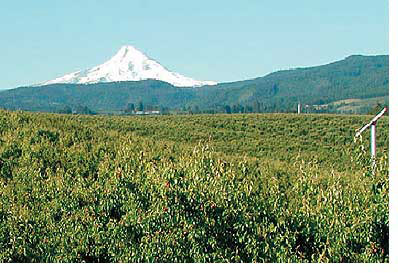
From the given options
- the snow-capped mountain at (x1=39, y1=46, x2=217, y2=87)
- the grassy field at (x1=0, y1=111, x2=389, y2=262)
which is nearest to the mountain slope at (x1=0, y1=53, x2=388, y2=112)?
the snow-capped mountain at (x1=39, y1=46, x2=217, y2=87)

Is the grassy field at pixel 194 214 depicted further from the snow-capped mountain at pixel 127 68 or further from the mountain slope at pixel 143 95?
the mountain slope at pixel 143 95

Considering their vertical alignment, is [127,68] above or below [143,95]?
above

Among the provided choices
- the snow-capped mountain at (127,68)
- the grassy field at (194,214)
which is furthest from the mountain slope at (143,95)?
the grassy field at (194,214)

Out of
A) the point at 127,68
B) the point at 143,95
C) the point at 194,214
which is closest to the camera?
the point at 194,214

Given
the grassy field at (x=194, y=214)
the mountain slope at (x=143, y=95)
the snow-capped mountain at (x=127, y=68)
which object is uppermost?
the snow-capped mountain at (x=127, y=68)

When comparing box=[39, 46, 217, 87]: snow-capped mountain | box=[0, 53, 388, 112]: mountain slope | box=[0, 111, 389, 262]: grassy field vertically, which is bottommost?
box=[0, 111, 389, 262]: grassy field

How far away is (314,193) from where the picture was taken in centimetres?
277

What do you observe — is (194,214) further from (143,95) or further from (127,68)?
(143,95)

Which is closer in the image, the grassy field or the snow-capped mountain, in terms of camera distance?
the grassy field

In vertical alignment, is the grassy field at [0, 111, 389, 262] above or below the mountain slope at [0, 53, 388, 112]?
Answer: below

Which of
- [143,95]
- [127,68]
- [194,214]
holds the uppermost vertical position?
[127,68]

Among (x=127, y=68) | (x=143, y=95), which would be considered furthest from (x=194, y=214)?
(x=143, y=95)

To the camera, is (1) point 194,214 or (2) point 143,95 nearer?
(1) point 194,214

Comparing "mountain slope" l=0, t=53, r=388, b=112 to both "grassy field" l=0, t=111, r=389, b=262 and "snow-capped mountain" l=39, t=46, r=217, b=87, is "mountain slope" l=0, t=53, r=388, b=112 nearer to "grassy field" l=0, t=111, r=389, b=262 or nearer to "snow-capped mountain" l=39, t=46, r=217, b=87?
"snow-capped mountain" l=39, t=46, r=217, b=87
